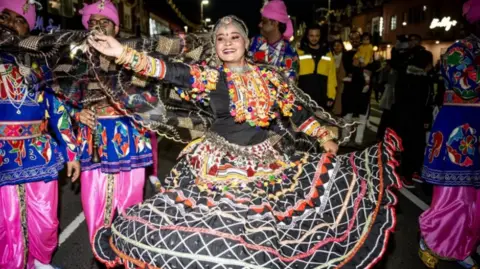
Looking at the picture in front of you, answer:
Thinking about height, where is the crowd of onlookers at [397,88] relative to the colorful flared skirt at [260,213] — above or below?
above

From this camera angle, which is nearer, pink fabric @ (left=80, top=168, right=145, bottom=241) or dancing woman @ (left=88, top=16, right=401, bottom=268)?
dancing woman @ (left=88, top=16, right=401, bottom=268)

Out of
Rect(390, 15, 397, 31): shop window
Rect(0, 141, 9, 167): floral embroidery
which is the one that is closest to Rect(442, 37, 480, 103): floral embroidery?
Rect(0, 141, 9, 167): floral embroidery

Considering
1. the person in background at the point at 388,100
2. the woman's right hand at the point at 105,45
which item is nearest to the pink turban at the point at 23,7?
the woman's right hand at the point at 105,45

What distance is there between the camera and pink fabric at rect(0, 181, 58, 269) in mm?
3270

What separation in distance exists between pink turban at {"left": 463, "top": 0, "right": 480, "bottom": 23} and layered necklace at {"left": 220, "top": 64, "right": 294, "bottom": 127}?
1.75m

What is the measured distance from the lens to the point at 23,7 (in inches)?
122

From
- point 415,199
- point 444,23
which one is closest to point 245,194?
point 415,199

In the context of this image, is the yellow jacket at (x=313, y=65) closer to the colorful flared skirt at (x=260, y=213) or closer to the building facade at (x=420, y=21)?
the colorful flared skirt at (x=260, y=213)

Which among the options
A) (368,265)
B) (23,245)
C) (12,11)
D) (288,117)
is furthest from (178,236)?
(12,11)

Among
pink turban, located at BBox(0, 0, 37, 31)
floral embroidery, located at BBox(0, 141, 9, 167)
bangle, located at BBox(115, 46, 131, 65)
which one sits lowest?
floral embroidery, located at BBox(0, 141, 9, 167)

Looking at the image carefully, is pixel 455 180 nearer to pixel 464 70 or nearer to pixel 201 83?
pixel 464 70

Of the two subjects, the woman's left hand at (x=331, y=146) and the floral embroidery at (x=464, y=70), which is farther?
the floral embroidery at (x=464, y=70)

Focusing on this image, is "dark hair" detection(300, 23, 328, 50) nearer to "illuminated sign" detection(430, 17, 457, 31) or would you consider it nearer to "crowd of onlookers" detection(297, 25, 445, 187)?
"crowd of onlookers" detection(297, 25, 445, 187)

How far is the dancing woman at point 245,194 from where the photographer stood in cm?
220
